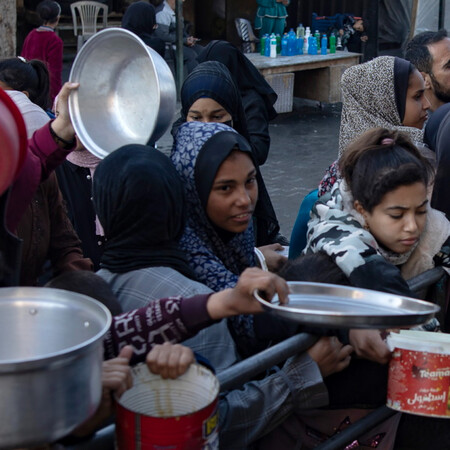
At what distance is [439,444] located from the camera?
7.70 ft

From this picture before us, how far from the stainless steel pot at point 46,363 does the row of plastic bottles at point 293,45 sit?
34.3ft

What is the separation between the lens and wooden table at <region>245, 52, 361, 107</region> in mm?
11242

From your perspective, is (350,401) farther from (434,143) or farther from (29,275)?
(434,143)

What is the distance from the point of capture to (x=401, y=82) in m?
3.58

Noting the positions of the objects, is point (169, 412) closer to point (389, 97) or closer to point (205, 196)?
point (205, 196)

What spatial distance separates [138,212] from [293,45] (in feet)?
33.2

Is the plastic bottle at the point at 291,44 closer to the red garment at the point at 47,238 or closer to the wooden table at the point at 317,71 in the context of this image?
the wooden table at the point at 317,71

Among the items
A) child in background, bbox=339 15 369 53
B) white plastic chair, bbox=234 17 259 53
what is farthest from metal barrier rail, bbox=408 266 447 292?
child in background, bbox=339 15 369 53

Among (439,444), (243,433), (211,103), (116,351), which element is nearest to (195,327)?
(116,351)

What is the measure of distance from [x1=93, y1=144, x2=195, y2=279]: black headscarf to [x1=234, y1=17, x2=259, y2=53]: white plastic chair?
11.9m

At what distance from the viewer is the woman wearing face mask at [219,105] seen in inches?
150

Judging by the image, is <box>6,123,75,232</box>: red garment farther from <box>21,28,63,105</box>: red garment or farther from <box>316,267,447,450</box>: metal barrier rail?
<box>21,28,63,105</box>: red garment

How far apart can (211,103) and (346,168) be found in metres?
1.40

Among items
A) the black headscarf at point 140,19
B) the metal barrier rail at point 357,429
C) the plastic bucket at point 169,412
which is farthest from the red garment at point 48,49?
the plastic bucket at point 169,412
